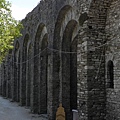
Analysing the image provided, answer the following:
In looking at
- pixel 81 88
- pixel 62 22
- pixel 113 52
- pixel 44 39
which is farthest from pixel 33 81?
pixel 113 52

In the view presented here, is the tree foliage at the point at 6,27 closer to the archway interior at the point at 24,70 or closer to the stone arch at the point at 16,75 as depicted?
the archway interior at the point at 24,70

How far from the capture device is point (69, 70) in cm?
1347

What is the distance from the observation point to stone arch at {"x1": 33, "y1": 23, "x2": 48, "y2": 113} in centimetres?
1639

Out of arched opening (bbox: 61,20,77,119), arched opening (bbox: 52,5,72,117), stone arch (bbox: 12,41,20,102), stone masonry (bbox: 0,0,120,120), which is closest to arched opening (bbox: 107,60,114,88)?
stone masonry (bbox: 0,0,120,120)

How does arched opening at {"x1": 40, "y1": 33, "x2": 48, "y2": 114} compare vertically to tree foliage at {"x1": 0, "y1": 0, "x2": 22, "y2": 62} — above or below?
below

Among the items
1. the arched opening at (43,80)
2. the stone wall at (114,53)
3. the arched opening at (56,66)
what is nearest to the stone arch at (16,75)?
the arched opening at (43,80)

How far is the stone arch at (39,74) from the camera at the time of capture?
1639 centimetres

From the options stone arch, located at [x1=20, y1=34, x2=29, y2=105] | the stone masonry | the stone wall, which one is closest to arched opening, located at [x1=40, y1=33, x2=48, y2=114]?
the stone masonry

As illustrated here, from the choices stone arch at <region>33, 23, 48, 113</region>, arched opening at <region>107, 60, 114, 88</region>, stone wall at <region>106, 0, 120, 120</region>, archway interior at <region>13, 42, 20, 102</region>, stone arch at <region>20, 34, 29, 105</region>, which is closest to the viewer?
stone wall at <region>106, 0, 120, 120</region>

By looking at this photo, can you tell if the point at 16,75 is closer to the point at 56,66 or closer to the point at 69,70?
the point at 56,66

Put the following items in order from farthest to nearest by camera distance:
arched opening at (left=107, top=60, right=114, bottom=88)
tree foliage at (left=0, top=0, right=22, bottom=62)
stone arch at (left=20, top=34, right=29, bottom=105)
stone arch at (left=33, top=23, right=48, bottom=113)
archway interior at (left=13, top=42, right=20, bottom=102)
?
archway interior at (left=13, top=42, right=20, bottom=102)
stone arch at (left=20, top=34, right=29, bottom=105)
stone arch at (left=33, top=23, right=48, bottom=113)
tree foliage at (left=0, top=0, right=22, bottom=62)
arched opening at (left=107, top=60, right=114, bottom=88)

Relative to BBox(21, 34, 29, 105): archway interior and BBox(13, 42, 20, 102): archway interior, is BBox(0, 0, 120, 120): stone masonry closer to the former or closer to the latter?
BBox(21, 34, 29, 105): archway interior

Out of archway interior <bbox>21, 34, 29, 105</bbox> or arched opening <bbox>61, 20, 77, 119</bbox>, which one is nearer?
arched opening <bbox>61, 20, 77, 119</bbox>

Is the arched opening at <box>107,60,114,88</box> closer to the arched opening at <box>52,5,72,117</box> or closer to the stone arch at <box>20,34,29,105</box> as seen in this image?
the arched opening at <box>52,5,72,117</box>
